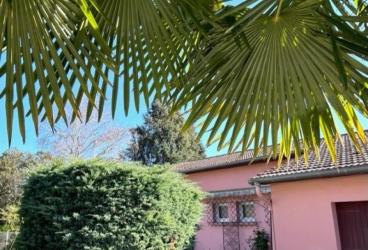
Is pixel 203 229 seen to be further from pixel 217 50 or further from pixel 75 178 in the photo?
pixel 217 50

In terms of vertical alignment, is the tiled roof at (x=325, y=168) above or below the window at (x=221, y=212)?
above

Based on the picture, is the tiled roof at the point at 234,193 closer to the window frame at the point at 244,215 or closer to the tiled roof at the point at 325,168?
the window frame at the point at 244,215

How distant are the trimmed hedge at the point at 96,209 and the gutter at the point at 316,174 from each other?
3444 mm

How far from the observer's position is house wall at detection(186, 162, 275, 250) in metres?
16.2

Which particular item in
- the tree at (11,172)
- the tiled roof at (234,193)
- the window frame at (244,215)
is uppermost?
the tree at (11,172)

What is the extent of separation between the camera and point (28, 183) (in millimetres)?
10344

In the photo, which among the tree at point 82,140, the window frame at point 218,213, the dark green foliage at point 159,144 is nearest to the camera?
the window frame at point 218,213

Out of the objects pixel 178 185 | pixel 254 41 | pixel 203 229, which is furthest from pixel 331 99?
pixel 203 229

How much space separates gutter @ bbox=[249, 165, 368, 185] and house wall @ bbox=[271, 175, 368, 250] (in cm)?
36

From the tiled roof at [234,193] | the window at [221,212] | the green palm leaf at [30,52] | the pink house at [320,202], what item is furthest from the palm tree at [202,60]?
the window at [221,212]

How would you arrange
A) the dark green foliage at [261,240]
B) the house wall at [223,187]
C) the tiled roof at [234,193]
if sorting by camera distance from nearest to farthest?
1. the dark green foliage at [261,240]
2. the tiled roof at [234,193]
3. the house wall at [223,187]

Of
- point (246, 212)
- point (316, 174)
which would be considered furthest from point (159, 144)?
point (316, 174)

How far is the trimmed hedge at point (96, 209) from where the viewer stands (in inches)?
376

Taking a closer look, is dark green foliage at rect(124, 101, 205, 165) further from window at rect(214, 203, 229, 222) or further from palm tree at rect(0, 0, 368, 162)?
palm tree at rect(0, 0, 368, 162)
